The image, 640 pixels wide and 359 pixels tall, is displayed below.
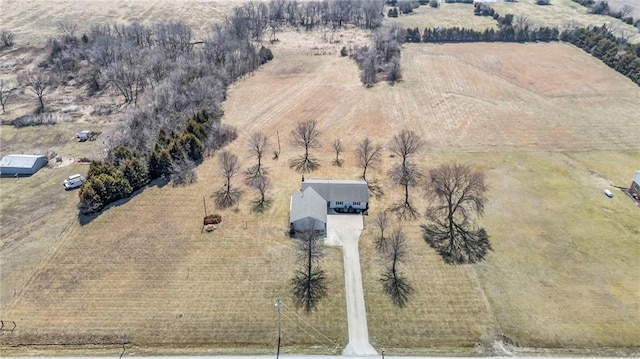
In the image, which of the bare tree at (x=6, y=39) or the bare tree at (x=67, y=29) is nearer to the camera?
the bare tree at (x=6, y=39)

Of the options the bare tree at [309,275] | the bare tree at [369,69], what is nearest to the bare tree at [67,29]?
the bare tree at [369,69]

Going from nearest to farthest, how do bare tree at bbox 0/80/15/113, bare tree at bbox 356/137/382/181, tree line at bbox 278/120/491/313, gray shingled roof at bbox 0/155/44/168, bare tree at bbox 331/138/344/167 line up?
tree line at bbox 278/120/491/313, gray shingled roof at bbox 0/155/44/168, bare tree at bbox 356/137/382/181, bare tree at bbox 331/138/344/167, bare tree at bbox 0/80/15/113

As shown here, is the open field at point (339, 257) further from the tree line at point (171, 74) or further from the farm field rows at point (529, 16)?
the farm field rows at point (529, 16)

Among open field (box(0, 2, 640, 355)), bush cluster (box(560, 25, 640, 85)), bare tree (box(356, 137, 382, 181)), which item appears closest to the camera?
open field (box(0, 2, 640, 355))

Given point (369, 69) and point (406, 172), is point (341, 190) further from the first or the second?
point (369, 69)

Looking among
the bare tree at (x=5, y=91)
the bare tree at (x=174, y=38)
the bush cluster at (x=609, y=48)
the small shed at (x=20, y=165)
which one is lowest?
the small shed at (x=20, y=165)

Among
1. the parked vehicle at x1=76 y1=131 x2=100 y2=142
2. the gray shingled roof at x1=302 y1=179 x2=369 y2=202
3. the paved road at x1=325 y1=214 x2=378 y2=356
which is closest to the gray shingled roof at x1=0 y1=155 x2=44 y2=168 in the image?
the parked vehicle at x1=76 y1=131 x2=100 y2=142

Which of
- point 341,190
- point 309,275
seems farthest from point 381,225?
point 309,275

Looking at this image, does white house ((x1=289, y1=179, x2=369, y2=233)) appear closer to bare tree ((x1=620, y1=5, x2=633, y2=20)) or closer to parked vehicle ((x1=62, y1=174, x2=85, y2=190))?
parked vehicle ((x1=62, y1=174, x2=85, y2=190))
